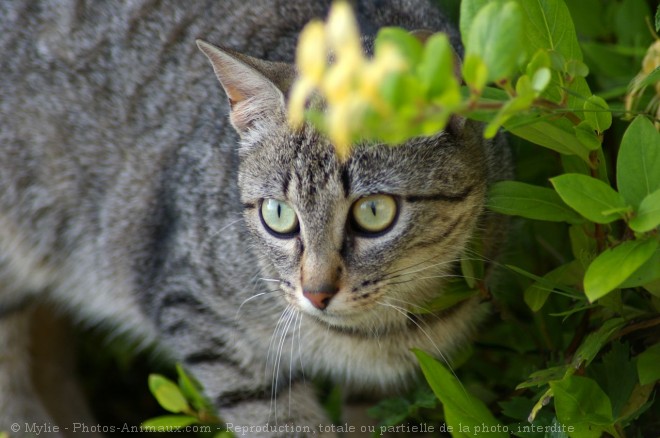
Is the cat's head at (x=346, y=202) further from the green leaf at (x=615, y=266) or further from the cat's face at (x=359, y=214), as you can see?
the green leaf at (x=615, y=266)

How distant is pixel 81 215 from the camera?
2510 millimetres

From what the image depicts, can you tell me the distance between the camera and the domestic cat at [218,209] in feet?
5.42

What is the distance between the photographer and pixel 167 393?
2.02m

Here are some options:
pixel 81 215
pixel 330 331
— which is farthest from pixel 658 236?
pixel 81 215

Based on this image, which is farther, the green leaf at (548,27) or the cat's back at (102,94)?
the cat's back at (102,94)

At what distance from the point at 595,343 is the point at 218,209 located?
96 cm

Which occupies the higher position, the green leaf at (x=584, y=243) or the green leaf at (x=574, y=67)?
the green leaf at (x=574, y=67)

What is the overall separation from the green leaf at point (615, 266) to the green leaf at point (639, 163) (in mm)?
71

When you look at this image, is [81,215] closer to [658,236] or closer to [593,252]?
[593,252]

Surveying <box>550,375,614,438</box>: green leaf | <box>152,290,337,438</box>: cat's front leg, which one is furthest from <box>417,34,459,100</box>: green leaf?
<box>152,290,337,438</box>: cat's front leg

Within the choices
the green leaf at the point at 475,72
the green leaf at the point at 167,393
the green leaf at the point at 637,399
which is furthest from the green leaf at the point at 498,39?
the green leaf at the point at 167,393

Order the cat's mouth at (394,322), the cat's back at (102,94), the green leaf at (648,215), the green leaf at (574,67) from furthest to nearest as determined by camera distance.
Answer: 1. the cat's back at (102,94)
2. the cat's mouth at (394,322)
3. the green leaf at (574,67)
4. the green leaf at (648,215)

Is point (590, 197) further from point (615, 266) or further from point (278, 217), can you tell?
point (278, 217)

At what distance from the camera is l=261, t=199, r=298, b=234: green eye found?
171cm
